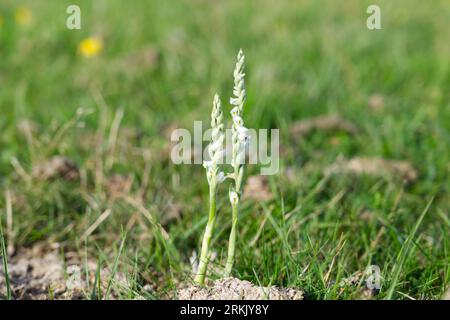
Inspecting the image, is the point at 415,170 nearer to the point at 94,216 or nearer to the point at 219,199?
the point at 219,199

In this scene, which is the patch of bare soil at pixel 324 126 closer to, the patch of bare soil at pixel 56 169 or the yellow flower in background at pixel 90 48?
the patch of bare soil at pixel 56 169

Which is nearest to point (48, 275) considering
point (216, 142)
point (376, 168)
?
point (216, 142)

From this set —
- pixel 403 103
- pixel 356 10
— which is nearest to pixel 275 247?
pixel 403 103

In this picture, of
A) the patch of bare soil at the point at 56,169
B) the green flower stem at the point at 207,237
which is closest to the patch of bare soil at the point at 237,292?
the green flower stem at the point at 207,237

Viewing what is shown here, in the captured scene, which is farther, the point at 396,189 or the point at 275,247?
the point at 396,189

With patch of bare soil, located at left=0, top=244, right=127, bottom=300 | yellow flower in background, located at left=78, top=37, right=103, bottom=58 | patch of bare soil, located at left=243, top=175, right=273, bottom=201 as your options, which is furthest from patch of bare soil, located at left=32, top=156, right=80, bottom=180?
yellow flower in background, located at left=78, top=37, right=103, bottom=58

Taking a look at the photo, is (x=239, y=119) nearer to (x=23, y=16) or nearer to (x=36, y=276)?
(x=36, y=276)
